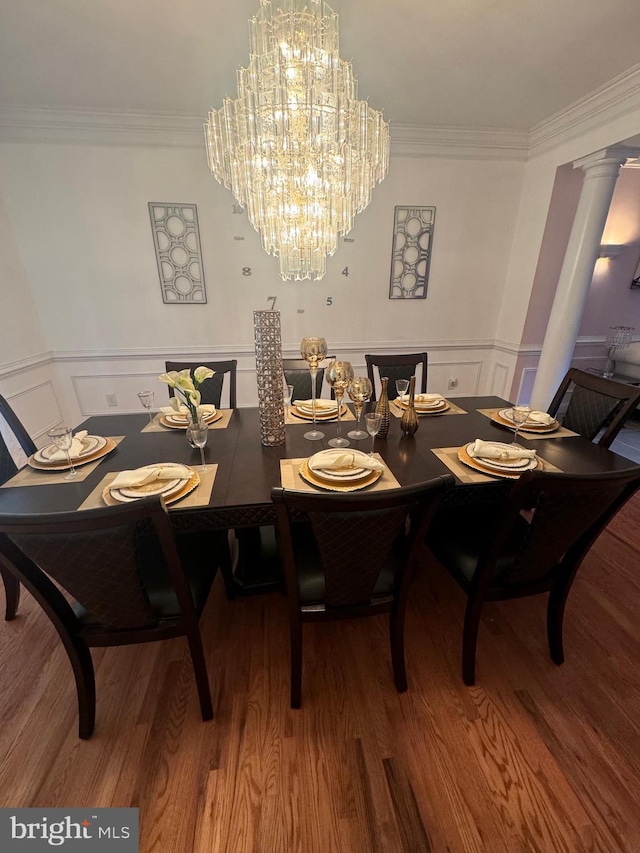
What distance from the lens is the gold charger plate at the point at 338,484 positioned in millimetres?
1085

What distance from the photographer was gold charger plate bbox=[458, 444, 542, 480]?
1152 millimetres

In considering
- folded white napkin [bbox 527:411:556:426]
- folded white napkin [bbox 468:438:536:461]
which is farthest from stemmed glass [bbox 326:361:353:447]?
folded white napkin [bbox 527:411:556:426]

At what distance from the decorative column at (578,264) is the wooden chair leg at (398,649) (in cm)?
268

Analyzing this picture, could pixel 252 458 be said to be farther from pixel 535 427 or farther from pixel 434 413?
pixel 535 427

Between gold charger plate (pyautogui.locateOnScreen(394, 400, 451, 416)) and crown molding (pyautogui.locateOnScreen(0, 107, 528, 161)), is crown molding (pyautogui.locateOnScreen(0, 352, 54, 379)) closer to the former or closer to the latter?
crown molding (pyautogui.locateOnScreen(0, 107, 528, 161))

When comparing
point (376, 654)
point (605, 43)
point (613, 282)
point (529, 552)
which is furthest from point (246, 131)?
point (613, 282)

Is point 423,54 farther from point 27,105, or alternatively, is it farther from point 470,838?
point 470,838

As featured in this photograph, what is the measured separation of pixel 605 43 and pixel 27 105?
3613 millimetres

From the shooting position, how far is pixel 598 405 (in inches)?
64.3

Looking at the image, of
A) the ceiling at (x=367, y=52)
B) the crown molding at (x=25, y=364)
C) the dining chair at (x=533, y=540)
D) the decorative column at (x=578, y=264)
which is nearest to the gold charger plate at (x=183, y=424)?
the dining chair at (x=533, y=540)

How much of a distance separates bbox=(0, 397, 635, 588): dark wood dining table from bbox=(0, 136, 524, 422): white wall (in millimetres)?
1558

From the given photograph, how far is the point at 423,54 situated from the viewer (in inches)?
73.6

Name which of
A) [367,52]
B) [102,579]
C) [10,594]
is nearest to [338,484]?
[102,579]

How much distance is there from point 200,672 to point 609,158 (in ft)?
12.3
